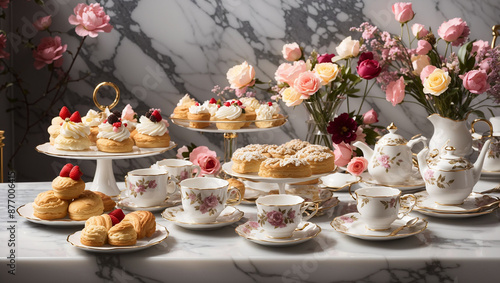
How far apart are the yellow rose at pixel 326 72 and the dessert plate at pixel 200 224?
641mm

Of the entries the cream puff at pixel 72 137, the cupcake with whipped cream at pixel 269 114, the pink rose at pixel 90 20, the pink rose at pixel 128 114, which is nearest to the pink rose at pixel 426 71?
the cupcake with whipped cream at pixel 269 114

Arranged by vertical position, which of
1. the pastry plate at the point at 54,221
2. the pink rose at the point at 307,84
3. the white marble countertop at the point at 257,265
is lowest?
the white marble countertop at the point at 257,265

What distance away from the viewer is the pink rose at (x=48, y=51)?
7.79 feet

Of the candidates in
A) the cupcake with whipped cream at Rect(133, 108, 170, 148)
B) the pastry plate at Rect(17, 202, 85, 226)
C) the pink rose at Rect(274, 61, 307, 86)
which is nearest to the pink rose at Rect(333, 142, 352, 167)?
the pink rose at Rect(274, 61, 307, 86)

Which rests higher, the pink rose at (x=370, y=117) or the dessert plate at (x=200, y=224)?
the pink rose at (x=370, y=117)

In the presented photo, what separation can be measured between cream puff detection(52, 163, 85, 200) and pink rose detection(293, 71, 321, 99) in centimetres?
82

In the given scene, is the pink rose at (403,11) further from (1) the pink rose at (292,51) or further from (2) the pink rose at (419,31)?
(1) the pink rose at (292,51)

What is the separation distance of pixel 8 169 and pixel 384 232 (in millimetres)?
1716

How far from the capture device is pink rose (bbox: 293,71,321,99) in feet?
6.35

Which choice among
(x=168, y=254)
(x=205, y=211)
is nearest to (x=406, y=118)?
(x=205, y=211)

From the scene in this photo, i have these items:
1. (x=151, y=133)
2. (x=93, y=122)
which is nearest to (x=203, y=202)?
(x=151, y=133)

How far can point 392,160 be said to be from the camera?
176cm

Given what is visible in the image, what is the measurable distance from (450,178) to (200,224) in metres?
0.64

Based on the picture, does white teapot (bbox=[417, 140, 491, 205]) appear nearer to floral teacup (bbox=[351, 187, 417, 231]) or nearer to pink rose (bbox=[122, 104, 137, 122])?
floral teacup (bbox=[351, 187, 417, 231])
